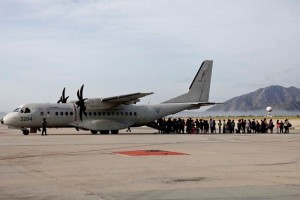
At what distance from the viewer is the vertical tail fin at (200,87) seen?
44688 mm

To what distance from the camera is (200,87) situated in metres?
44.9

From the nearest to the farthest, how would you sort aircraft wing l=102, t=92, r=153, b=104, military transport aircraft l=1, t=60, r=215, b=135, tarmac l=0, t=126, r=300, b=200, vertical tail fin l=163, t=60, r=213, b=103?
tarmac l=0, t=126, r=300, b=200 < military transport aircraft l=1, t=60, r=215, b=135 < aircraft wing l=102, t=92, r=153, b=104 < vertical tail fin l=163, t=60, r=213, b=103

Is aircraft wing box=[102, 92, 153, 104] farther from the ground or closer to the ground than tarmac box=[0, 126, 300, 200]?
farther from the ground

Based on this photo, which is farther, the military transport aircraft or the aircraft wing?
the aircraft wing

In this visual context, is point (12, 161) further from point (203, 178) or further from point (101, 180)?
point (203, 178)

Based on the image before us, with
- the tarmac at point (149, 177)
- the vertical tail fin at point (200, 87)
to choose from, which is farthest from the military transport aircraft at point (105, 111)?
the tarmac at point (149, 177)

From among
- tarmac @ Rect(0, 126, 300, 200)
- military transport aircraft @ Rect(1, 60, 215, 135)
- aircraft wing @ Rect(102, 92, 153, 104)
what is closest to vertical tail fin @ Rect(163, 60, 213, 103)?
military transport aircraft @ Rect(1, 60, 215, 135)

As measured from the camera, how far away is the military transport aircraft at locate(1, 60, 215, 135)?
39219 millimetres

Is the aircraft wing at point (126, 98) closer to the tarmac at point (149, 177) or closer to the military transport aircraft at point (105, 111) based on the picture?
the military transport aircraft at point (105, 111)

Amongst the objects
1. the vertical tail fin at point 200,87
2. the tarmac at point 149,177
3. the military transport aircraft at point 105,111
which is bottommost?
the tarmac at point 149,177

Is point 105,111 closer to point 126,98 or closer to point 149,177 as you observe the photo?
point 126,98

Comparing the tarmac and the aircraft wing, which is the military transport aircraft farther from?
the tarmac

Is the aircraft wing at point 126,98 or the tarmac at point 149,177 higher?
the aircraft wing at point 126,98

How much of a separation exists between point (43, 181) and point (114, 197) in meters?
2.86
